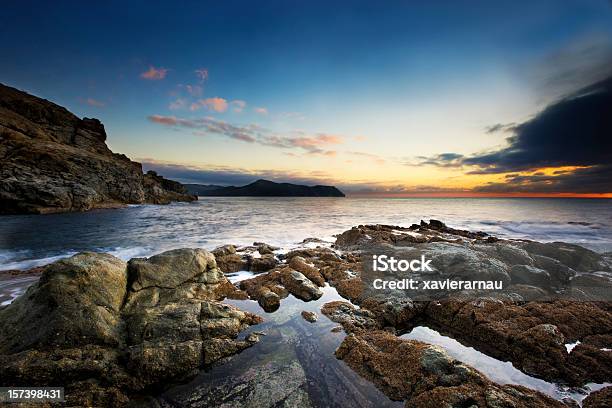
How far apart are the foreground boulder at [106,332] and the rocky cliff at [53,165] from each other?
47.6m

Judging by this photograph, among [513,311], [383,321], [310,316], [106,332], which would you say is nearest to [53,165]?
[106,332]

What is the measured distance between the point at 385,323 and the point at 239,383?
426cm

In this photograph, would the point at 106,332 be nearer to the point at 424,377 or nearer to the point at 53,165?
the point at 424,377

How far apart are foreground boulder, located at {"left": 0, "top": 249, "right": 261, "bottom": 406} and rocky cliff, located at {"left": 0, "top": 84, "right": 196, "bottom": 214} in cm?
4755

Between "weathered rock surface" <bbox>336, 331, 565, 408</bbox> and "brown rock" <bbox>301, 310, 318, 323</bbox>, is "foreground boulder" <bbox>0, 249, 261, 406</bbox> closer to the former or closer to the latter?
"brown rock" <bbox>301, 310, 318, 323</bbox>

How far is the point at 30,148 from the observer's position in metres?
45.4

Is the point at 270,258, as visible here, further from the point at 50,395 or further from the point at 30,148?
the point at 30,148

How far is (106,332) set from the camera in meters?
5.46

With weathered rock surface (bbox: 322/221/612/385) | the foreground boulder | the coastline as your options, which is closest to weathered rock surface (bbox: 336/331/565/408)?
the coastline

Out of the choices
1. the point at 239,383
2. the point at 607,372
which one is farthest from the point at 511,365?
the point at 239,383

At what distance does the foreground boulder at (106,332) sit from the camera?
4605 millimetres

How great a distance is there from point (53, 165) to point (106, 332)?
187ft

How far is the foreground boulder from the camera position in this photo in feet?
15.1

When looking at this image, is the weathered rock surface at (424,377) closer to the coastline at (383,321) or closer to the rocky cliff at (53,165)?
the coastline at (383,321)
